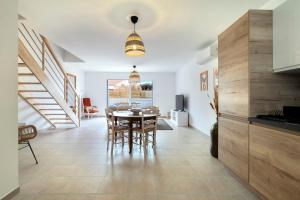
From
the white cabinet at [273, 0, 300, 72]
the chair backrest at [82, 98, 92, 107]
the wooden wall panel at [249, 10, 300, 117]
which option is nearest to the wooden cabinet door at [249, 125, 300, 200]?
the wooden wall panel at [249, 10, 300, 117]

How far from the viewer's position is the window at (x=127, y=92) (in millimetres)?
10820

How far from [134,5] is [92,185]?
8.24 ft

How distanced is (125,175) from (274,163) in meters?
1.82

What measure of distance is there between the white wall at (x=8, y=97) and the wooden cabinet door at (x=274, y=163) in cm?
262

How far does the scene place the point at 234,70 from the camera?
2533 mm

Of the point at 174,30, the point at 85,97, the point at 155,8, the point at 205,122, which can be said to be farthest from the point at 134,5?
the point at 85,97

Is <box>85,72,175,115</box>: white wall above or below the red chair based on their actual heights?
above

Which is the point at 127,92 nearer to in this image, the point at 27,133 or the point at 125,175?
the point at 27,133

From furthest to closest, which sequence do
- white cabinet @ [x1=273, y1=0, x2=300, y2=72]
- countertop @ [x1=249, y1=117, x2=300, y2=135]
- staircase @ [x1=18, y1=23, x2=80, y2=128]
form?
staircase @ [x1=18, y1=23, x2=80, y2=128]
white cabinet @ [x1=273, y1=0, x2=300, y2=72]
countertop @ [x1=249, y1=117, x2=300, y2=135]

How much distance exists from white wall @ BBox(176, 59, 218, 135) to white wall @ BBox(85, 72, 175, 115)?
2548mm

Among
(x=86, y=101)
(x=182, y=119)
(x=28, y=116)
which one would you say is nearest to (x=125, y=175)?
(x=28, y=116)

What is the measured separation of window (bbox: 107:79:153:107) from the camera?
10820 mm

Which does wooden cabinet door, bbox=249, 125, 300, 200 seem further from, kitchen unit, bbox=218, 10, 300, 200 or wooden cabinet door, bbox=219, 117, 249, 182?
wooden cabinet door, bbox=219, 117, 249, 182

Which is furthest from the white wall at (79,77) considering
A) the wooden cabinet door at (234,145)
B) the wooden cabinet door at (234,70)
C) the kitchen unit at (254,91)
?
the kitchen unit at (254,91)
